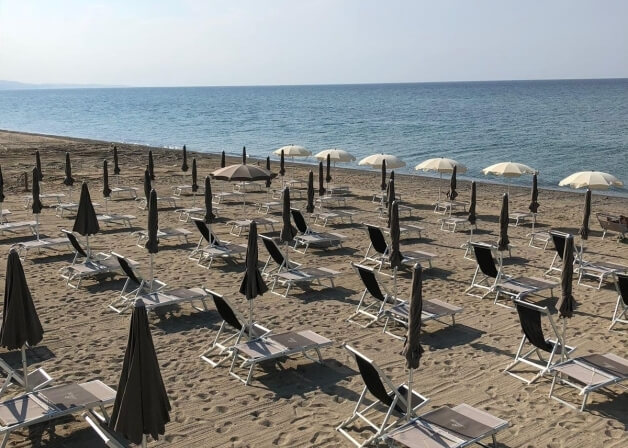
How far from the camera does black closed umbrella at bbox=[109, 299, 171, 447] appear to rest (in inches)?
176

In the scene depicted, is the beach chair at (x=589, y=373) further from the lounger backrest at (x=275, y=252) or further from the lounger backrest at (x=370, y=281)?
the lounger backrest at (x=275, y=252)

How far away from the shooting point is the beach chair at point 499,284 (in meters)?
10.3

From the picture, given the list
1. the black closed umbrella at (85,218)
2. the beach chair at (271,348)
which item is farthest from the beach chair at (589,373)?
the black closed umbrella at (85,218)

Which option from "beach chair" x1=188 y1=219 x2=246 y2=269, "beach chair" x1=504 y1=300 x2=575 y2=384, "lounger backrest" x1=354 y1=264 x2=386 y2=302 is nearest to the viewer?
"beach chair" x1=504 y1=300 x2=575 y2=384

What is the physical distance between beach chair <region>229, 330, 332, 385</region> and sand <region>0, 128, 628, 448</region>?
164 millimetres

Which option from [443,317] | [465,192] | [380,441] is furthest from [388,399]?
[465,192]

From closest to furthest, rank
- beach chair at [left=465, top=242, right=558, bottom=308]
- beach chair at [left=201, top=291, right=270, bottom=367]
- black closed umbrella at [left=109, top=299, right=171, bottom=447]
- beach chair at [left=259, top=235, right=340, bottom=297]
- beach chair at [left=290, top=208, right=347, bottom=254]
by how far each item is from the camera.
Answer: black closed umbrella at [left=109, top=299, right=171, bottom=447]
beach chair at [left=201, top=291, right=270, bottom=367]
beach chair at [left=465, top=242, right=558, bottom=308]
beach chair at [left=259, top=235, right=340, bottom=297]
beach chair at [left=290, top=208, right=347, bottom=254]

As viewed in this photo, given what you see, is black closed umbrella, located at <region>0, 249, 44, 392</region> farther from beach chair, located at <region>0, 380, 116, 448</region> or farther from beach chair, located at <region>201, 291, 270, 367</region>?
beach chair, located at <region>201, 291, 270, 367</region>

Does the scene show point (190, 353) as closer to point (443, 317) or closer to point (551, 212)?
point (443, 317)

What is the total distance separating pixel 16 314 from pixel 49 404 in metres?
0.90

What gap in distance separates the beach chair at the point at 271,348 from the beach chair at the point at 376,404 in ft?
3.95

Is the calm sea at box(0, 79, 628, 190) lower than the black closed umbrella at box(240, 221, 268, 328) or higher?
lower

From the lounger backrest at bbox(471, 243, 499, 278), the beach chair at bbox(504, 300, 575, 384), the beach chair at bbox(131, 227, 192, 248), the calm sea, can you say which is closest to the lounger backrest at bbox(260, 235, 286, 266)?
the beach chair at bbox(131, 227, 192, 248)

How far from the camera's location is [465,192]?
24.4 m
